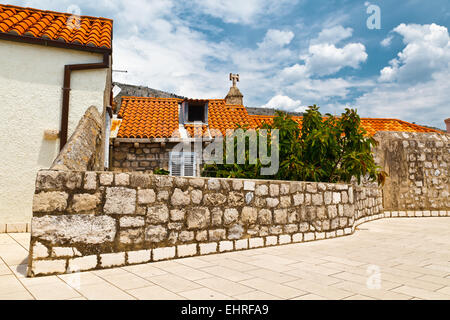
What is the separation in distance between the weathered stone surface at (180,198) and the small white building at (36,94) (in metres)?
3.75

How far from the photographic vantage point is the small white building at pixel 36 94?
6359mm

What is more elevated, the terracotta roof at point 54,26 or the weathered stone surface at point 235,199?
the terracotta roof at point 54,26

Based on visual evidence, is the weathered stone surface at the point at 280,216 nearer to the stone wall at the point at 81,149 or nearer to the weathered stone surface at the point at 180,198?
the weathered stone surface at the point at 180,198

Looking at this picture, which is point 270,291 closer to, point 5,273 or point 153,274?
point 153,274

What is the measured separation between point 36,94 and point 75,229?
15.0 feet

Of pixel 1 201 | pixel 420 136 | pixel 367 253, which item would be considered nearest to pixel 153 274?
pixel 367 253

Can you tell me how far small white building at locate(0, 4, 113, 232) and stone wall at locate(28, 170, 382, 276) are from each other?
11.9 feet

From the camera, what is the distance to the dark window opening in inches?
504

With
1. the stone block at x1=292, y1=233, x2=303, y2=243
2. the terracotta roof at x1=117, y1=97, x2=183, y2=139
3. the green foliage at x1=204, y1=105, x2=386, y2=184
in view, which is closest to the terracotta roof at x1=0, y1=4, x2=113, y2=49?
the terracotta roof at x1=117, y1=97, x2=183, y2=139

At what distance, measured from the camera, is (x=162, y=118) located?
1231 cm

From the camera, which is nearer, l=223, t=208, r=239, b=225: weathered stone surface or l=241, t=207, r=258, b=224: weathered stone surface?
l=223, t=208, r=239, b=225: weathered stone surface

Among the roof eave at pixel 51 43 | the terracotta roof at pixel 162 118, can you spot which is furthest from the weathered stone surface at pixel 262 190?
the terracotta roof at pixel 162 118

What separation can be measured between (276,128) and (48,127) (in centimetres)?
521

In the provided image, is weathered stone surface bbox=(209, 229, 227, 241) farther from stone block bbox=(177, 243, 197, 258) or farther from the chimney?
the chimney
